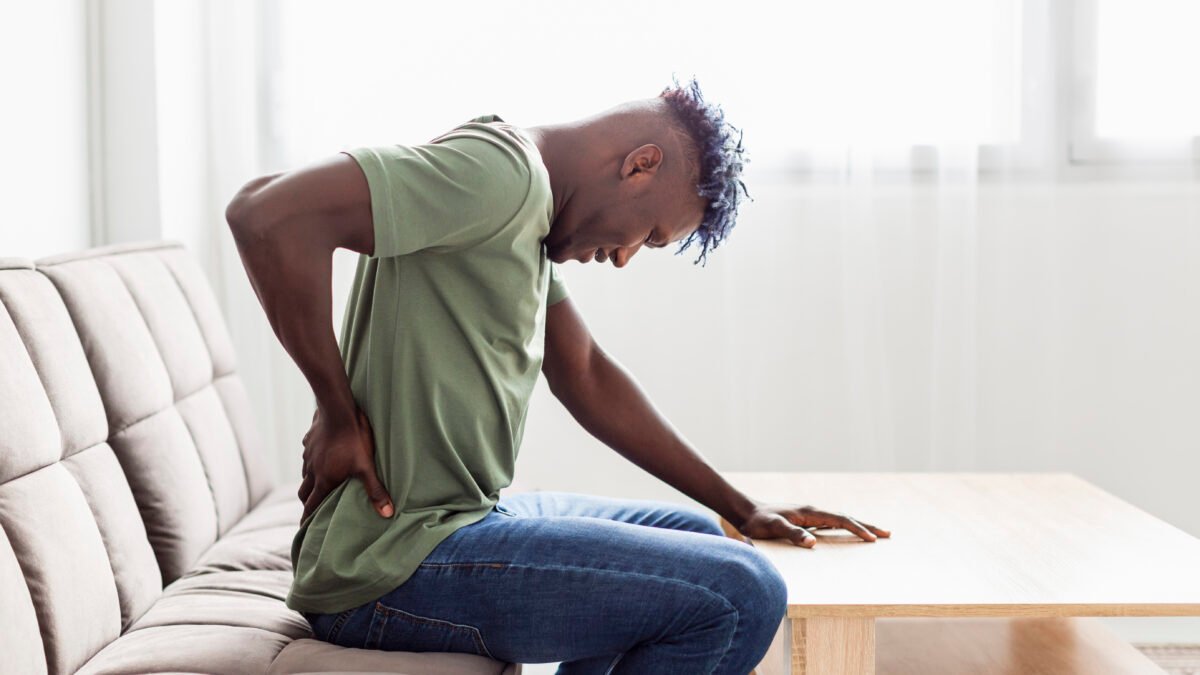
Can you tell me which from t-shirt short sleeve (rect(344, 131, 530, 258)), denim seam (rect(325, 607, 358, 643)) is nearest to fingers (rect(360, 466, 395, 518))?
denim seam (rect(325, 607, 358, 643))

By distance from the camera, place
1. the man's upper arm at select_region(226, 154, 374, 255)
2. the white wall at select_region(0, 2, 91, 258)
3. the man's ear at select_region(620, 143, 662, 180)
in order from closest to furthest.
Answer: the man's upper arm at select_region(226, 154, 374, 255), the man's ear at select_region(620, 143, 662, 180), the white wall at select_region(0, 2, 91, 258)

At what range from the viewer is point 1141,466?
2.53m

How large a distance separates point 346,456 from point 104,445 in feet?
1.59

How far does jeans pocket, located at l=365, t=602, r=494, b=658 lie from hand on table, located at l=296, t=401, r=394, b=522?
0.11m

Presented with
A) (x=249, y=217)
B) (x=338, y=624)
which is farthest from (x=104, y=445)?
(x=249, y=217)

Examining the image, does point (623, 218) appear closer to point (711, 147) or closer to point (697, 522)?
point (711, 147)

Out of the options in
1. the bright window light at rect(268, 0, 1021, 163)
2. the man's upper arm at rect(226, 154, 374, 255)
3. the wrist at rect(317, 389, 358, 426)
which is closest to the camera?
the man's upper arm at rect(226, 154, 374, 255)

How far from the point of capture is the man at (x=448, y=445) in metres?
1.08

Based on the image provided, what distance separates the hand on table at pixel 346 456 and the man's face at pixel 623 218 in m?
0.31

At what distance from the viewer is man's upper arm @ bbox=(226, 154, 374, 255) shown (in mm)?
1058

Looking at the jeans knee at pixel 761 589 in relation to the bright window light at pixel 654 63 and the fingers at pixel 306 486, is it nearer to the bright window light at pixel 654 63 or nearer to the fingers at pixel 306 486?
the fingers at pixel 306 486

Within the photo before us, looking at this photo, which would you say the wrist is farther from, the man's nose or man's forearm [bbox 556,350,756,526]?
man's forearm [bbox 556,350,756,526]

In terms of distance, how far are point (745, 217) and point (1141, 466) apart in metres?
1.03

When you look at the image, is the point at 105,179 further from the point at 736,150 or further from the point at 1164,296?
the point at 1164,296
